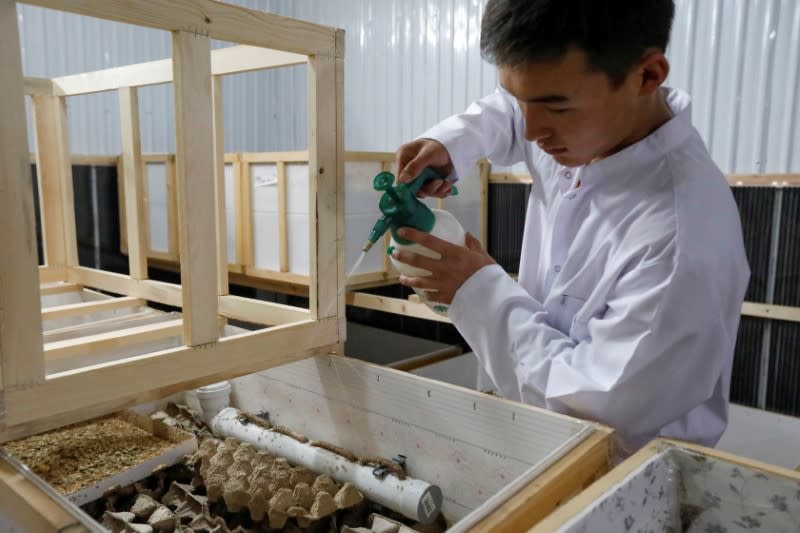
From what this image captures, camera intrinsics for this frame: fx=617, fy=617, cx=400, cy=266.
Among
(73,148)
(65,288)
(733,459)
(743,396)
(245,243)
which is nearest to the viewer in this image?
(733,459)

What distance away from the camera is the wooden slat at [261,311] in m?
1.10

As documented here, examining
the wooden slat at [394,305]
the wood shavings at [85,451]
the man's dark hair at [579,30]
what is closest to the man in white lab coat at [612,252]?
the man's dark hair at [579,30]

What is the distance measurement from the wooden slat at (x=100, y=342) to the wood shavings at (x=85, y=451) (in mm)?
171

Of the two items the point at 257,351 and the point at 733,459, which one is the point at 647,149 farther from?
the point at 257,351

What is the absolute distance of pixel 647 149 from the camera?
813 mm

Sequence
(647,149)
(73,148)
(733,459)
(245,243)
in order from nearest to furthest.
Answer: (733,459) → (647,149) → (245,243) → (73,148)

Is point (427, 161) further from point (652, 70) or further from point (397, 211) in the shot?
point (652, 70)

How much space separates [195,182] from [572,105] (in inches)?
19.7

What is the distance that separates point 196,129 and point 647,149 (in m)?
0.60

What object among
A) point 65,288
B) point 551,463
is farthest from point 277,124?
point 551,463

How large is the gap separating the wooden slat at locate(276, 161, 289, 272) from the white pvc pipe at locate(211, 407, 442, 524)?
1.15 meters

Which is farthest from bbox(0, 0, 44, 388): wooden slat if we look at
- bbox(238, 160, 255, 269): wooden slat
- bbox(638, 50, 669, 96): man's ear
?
bbox(238, 160, 255, 269): wooden slat

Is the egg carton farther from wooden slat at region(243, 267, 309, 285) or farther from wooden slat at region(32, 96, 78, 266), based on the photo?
wooden slat at region(243, 267, 309, 285)

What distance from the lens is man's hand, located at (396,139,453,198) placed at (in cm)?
93
